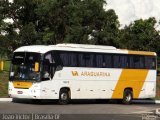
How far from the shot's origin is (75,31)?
175 ft

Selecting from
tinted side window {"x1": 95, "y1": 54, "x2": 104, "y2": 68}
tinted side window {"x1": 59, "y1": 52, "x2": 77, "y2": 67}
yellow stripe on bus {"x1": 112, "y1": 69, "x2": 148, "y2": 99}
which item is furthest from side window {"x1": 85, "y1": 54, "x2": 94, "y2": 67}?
yellow stripe on bus {"x1": 112, "y1": 69, "x2": 148, "y2": 99}

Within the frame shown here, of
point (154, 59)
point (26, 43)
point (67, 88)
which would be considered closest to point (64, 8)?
point (26, 43)

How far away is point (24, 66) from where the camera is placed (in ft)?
98.8

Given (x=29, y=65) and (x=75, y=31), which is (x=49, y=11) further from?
(x=29, y=65)

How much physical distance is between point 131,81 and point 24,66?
26.6 ft

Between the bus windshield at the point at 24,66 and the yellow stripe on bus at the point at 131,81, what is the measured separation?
658cm

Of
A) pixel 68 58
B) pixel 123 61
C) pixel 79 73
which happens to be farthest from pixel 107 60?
pixel 68 58

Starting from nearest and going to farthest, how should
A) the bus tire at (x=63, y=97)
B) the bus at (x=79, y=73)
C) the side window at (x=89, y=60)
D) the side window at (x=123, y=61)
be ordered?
the bus at (x=79, y=73), the bus tire at (x=63, y=97), the side window at (x=89, y=60), the side window at (x=123, y=61)

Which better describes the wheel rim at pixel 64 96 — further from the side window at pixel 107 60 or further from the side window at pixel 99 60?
the side window at pixel 107 60

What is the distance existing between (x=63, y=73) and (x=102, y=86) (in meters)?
3.73

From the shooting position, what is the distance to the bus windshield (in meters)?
29.8

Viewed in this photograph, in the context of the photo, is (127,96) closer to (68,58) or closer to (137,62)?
(137,62)

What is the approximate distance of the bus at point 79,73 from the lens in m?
29.8

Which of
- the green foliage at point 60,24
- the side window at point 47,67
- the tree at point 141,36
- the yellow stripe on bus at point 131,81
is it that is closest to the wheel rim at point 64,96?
the side window at point 47,67
